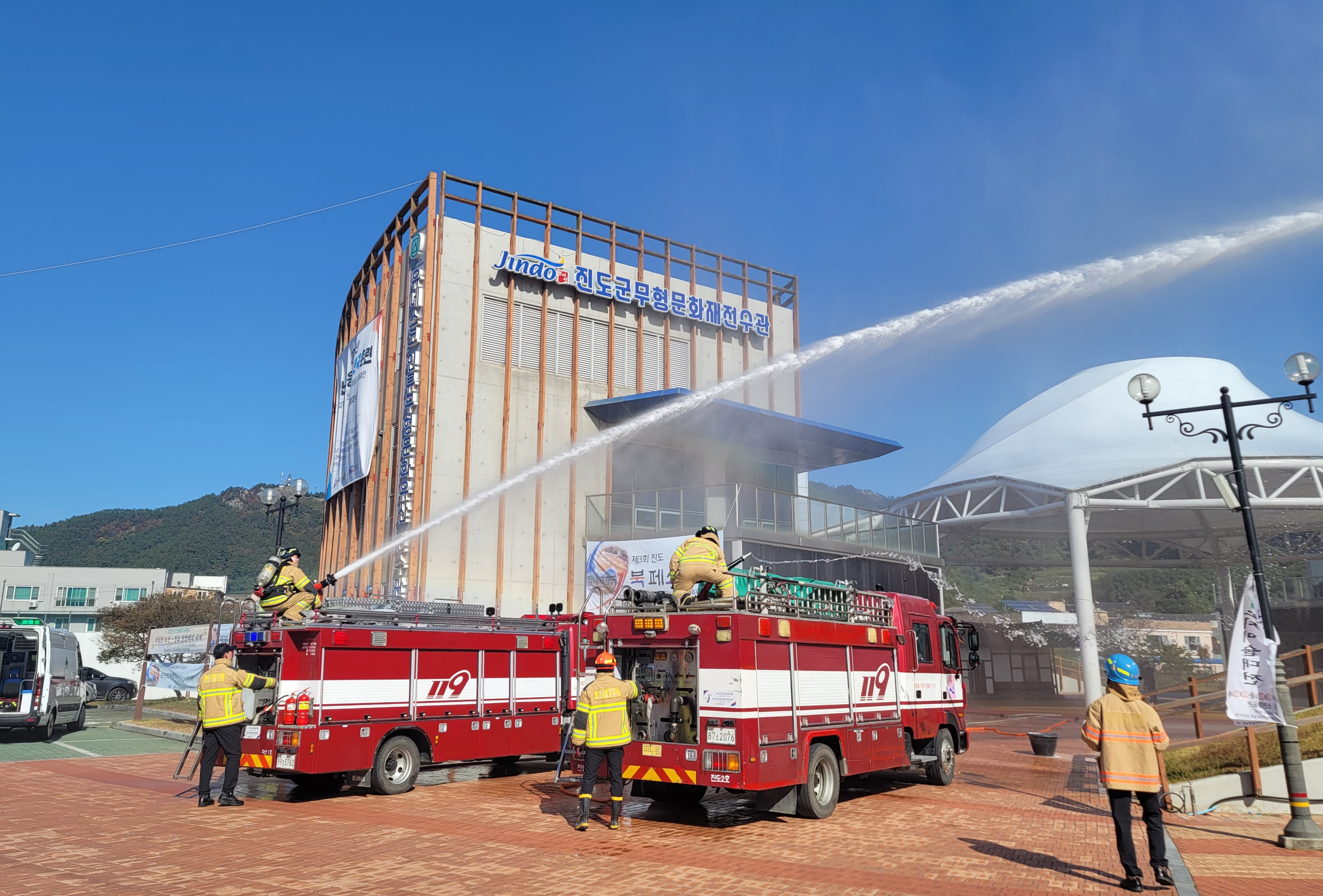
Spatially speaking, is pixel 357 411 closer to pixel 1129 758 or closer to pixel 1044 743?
pixel 1044 743

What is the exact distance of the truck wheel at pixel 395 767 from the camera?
12094mm

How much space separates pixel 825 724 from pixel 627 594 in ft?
9.28

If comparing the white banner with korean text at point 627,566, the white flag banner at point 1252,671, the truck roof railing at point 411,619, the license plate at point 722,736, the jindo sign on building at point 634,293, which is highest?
the jindo sign on building at point 634,293

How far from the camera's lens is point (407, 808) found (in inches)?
437

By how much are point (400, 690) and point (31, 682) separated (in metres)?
11.8

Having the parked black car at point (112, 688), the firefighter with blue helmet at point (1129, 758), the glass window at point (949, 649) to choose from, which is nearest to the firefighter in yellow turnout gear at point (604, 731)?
the firefighter with blue helmet at point (1129, 758)

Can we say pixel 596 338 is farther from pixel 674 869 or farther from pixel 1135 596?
pixel 1135 596

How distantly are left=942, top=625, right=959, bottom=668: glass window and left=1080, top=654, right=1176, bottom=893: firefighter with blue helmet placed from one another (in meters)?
6.42

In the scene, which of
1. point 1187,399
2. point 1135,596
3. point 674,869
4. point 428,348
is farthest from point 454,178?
point 1135,596

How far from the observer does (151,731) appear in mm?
21781

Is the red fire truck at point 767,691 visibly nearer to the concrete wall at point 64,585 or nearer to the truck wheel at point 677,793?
the truck wheel at point 677,793

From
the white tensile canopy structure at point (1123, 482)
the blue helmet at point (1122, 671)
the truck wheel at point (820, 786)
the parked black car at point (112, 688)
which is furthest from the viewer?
the parked black car at point (112, 688)

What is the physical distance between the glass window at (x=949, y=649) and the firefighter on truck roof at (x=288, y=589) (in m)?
9.38

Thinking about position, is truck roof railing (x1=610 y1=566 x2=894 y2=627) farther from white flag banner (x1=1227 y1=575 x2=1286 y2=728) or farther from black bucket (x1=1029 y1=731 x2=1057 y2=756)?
black bucket (x1=1029 y1=731 x2=1057 y2=756)
